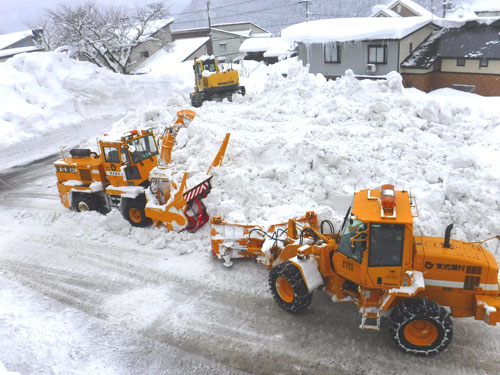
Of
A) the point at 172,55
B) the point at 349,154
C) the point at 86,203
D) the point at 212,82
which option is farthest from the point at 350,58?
the point at 172,55

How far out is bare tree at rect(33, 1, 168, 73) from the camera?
29.3 metres

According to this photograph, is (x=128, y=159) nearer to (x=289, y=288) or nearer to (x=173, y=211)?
(x=173, y=211)

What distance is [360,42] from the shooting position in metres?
22.9

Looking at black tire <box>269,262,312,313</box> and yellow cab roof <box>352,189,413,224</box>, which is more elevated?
yellow cab roof <box>352,189,413,224</box>

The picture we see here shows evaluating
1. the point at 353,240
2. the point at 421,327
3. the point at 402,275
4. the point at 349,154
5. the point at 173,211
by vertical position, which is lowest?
the point at 421,327

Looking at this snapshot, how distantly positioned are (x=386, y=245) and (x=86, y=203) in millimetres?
7876

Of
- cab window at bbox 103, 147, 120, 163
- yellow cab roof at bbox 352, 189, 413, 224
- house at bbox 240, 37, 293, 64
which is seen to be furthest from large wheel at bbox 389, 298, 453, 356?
house at bbox 240, 37, 293, 64

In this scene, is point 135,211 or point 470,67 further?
point 470,67

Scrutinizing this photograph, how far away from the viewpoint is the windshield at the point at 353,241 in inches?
210

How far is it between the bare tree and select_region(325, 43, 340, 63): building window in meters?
Answer: 14.9

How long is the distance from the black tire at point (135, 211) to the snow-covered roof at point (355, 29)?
1760cm

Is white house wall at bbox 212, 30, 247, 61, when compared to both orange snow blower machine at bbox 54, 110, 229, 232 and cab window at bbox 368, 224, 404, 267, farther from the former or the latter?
cab window at bbox 368, 224, 404, 267

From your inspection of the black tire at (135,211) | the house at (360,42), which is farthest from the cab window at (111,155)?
the house at (360,42)

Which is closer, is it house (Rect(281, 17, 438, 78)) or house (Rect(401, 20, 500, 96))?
house (Rect(401, 20, 500, 96))
